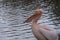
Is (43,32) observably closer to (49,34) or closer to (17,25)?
(49,34)

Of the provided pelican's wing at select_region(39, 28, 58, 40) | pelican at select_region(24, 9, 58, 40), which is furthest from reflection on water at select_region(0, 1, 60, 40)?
pelican's wing at select_region(39, 28, 58, 40)

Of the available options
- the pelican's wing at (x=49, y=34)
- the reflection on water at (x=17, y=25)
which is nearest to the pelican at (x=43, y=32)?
the pelican's wing at (x=49, y=34)

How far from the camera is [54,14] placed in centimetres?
1145

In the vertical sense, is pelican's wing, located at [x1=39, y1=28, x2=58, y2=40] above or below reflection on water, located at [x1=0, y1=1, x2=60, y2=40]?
above

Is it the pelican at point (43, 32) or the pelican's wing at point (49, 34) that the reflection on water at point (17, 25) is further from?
the pelican's wing at point (49, 34)

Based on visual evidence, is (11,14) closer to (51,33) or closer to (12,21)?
(12,21)

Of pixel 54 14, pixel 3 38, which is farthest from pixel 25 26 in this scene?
pixel 54 14

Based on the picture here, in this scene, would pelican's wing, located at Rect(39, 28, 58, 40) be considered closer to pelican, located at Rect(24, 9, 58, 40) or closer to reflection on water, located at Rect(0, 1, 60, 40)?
pelican, located at Rect(24, 9, 58, 40)

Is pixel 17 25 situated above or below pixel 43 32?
below

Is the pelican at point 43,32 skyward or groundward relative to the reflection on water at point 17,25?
skyward

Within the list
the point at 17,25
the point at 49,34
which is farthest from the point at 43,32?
the point at 17,25

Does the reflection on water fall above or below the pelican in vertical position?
below

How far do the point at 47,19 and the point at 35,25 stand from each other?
15.1ft

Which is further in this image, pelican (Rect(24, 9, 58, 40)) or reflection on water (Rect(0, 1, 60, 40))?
reflection on water (Rect(0, 1, 60, 40))
